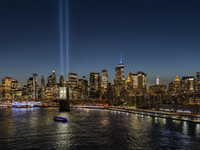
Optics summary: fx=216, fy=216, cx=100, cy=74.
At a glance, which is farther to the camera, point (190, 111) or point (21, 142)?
point (190, 111)

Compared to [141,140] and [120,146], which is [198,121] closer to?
[141,140]

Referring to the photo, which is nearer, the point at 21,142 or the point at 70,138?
the point at 21,142

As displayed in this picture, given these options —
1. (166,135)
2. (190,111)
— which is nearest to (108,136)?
(166,135)

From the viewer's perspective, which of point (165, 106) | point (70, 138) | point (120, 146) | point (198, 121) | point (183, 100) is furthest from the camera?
point (183, 100)

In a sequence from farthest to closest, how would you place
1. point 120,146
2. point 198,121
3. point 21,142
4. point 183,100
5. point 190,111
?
point 183,100 < point 190,111 < point 198,121 < point 21,142 < point 120,146

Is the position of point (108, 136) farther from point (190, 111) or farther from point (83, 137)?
point (190, 111)

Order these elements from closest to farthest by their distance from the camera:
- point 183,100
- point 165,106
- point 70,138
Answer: point 70,138, point 165,106, point 183,100

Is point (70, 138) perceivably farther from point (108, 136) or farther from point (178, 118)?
point (178, 118)

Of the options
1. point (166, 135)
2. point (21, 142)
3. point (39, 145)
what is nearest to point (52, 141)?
point (39, 145)

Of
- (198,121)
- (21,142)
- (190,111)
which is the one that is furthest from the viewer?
(190,111)
